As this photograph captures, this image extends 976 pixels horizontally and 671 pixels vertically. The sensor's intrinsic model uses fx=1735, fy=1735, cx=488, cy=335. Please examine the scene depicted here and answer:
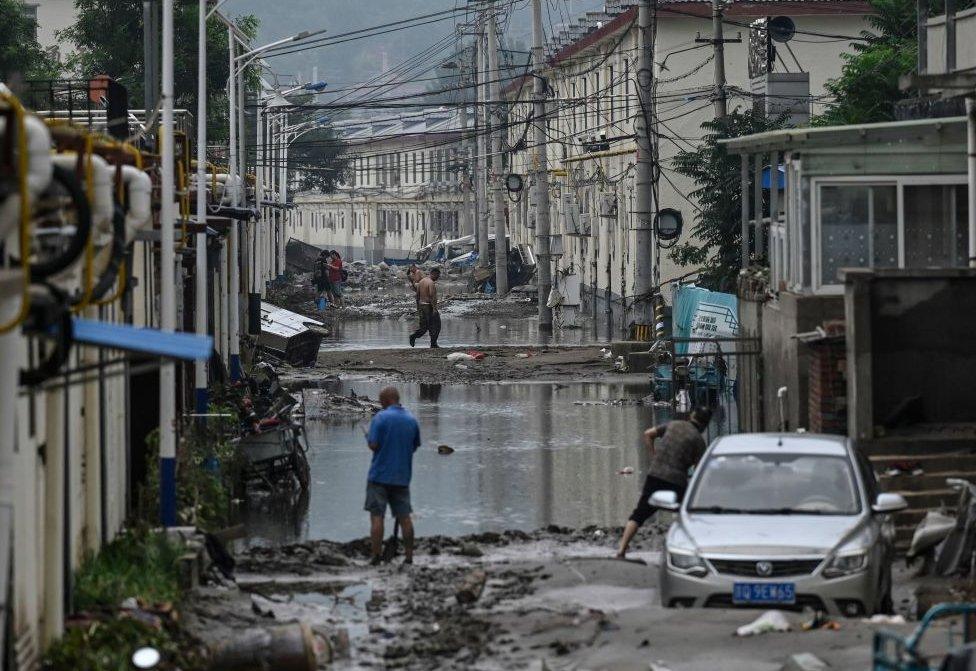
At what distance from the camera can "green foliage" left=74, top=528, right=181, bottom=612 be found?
1129cm

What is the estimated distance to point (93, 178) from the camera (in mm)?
9609

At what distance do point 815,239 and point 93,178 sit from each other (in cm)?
1236

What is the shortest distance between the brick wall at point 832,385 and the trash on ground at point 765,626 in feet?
23.0

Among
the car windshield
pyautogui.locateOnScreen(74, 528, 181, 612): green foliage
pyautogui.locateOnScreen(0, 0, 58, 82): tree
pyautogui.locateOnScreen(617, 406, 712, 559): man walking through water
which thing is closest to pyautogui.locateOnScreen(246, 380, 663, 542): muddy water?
pyautogui.locateOnScreen(617, 406, 712, 559): man walking through water

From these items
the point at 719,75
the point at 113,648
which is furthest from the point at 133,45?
the point at 113,648

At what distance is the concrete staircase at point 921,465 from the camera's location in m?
15.6

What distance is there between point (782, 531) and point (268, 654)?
3764mm

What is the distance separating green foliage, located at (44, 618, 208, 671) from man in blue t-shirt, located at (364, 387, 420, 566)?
4.78 m

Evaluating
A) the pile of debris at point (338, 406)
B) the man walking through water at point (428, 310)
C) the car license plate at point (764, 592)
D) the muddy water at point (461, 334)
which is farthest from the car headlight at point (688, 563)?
the muddy water at point (461, 334)

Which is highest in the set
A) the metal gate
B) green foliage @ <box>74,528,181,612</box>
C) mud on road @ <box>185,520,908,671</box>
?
the metal gate

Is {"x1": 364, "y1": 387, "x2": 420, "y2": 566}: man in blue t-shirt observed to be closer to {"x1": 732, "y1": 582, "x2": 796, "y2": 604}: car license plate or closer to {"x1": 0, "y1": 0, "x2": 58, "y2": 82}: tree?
{"x1": 732, "y1": 582, "x2": 796, "y2": 604}: car license plate

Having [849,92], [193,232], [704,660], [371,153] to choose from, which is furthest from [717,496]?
[371,153]

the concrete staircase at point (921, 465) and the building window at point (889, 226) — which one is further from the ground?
the building window at point (889, 226)

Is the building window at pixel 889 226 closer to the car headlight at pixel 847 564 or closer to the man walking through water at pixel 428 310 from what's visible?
the car headlight at pixel 847 564
